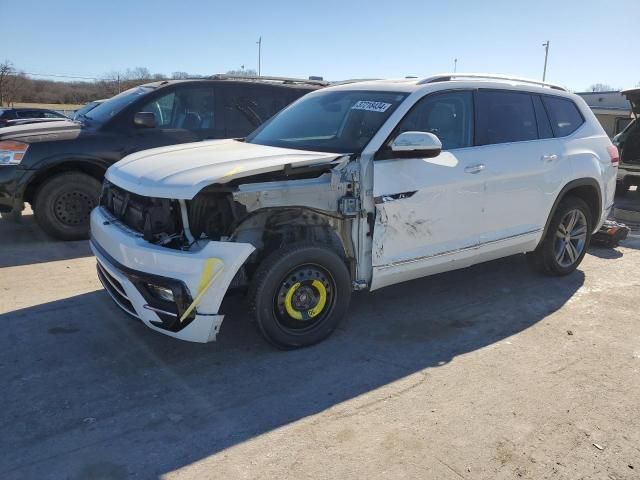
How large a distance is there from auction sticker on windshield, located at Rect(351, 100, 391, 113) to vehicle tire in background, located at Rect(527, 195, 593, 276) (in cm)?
219

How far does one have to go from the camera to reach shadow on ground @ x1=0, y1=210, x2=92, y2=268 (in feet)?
19.3

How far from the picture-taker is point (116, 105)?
6965 mm

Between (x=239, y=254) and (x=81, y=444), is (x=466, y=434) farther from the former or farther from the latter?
(x=81, y=444)

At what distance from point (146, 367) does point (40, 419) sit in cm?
74

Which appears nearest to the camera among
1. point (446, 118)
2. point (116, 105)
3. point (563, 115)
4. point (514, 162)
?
point (446, 118)

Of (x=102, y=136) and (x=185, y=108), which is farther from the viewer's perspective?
(x=185, y=108)

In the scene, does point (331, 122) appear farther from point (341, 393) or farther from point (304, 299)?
point (341, 393)

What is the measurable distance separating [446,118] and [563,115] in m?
1.63

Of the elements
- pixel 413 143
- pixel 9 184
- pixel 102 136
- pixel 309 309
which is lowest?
pixel 309 309

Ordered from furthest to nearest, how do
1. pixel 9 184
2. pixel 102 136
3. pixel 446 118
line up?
pixel 102 136
pixel 9 184
pixel 446 118

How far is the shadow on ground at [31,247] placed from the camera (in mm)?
5883

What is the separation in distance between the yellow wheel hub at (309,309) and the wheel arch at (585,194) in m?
2.53

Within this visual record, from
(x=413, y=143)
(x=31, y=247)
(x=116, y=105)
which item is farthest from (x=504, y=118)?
(x=31, y=247)

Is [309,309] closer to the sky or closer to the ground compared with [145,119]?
closer to the ground
